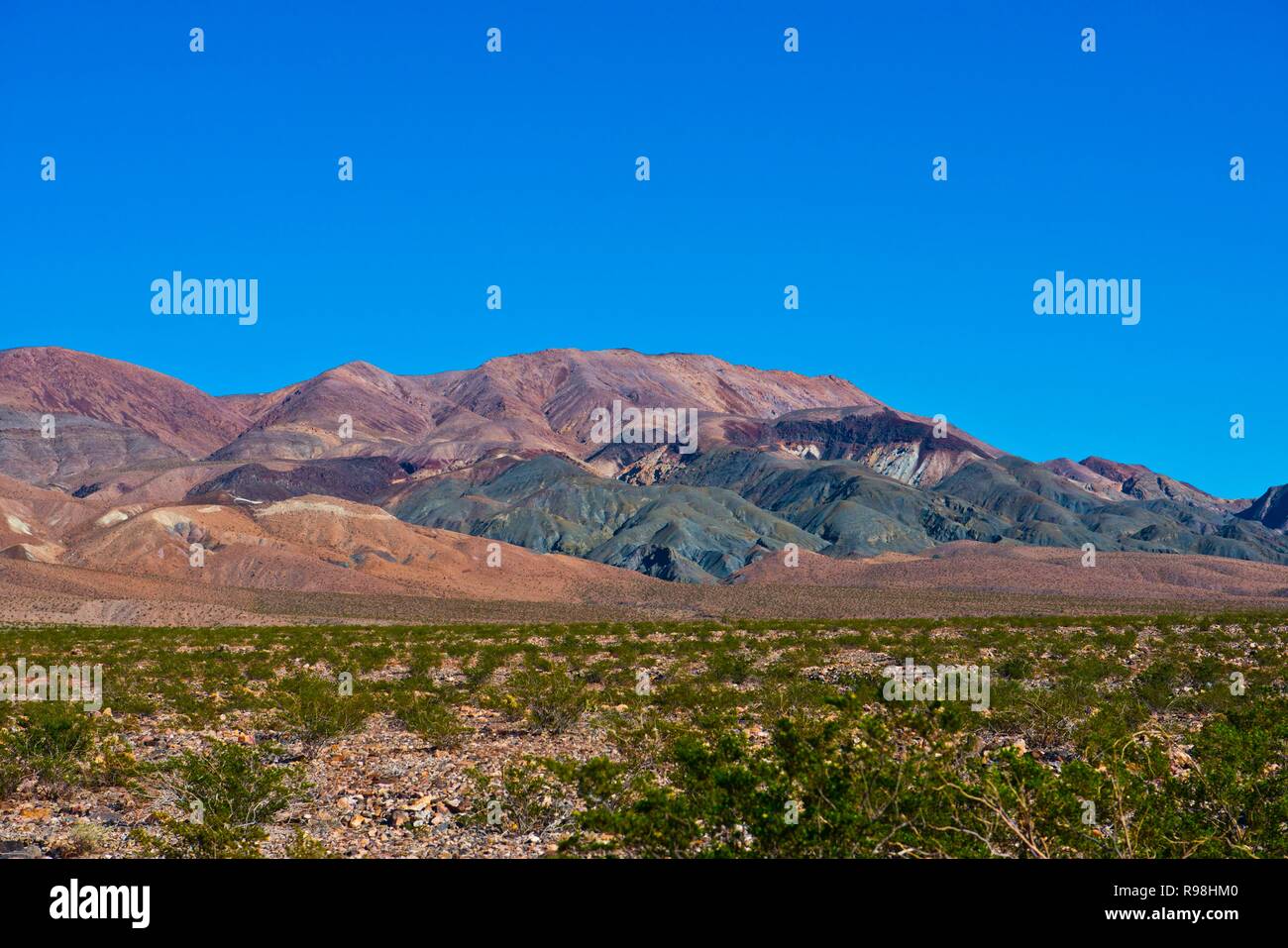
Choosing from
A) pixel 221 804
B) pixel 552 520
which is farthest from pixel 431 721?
pixel 552 520

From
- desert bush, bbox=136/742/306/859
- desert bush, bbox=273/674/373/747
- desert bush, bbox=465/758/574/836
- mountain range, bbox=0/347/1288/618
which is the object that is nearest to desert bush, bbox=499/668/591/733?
desert bush, bbox=273/674/373/747

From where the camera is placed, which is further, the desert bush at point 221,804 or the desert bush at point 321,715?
the desert bush at point 321,715

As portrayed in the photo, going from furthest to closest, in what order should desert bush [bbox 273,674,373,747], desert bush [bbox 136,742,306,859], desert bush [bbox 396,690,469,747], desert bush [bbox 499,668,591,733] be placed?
desert bush [bbox 499,668,591,733] < desert bush [bbox 396,690,469,747] < desert bush [bbox 273,674,373,747] < desert bush [bbox 136,742,306,859]

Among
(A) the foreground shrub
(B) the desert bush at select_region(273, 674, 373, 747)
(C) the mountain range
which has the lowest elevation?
(B) the desert bush at select_region(273, 674, 373, 747)

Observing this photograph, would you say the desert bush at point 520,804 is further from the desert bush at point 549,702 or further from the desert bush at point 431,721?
the desert bush at point 549,702

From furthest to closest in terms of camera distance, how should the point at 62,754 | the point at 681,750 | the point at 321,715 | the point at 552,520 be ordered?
the point at 552,520, the point at 321,715, the point at 62,754, the point at 681,750

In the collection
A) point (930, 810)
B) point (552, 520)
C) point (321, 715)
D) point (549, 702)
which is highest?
point (552, 520)

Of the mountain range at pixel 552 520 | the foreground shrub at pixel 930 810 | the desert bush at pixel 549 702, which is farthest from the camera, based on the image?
the mountain range at pixel 552 520

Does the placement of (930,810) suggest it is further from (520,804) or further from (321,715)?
(321,715)

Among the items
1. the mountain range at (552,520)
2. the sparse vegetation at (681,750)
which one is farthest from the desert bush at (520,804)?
the mountain range at (552,520)

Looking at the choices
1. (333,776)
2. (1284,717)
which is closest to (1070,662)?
(1284,717)

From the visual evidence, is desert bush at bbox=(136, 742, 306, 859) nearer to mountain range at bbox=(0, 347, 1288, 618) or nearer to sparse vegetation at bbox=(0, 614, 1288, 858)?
sparse vegetation at bbox=(0, 614, 1288, 858)
